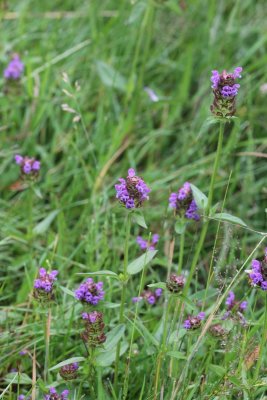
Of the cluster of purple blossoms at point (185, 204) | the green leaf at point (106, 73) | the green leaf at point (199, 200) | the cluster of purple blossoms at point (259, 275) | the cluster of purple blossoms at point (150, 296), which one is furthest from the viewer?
the green leaf at point (106, 73)

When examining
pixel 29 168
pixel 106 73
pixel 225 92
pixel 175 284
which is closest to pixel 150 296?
pixel 175 284

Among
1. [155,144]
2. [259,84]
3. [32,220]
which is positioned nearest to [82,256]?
[32,220]

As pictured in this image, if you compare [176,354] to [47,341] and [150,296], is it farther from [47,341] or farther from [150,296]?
Result: [150,296]

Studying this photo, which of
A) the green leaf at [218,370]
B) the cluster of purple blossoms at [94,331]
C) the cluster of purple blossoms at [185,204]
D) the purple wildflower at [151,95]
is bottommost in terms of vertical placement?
the green leaf at [218,370]

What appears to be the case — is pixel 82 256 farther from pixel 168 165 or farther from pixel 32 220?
pixel 168 165

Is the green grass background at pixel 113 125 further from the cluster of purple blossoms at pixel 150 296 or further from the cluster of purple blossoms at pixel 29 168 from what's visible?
the cluster of purple blossoms at pixel 29 168

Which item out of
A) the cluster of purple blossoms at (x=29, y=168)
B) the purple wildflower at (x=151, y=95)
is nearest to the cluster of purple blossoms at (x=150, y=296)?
the cluster of purple blossoms at (x=29, y=168)

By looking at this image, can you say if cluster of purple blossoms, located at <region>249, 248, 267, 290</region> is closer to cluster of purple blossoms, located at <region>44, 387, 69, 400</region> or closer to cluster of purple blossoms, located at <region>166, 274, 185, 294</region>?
cluster of purple blossoms, located at <region>166, 274, 185, 294</region>
